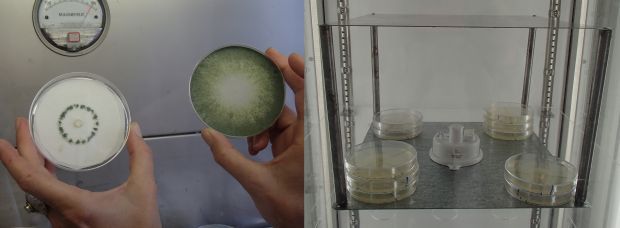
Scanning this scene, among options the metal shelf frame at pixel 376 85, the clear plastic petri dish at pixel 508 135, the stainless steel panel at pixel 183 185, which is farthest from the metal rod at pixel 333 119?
the clear plastic petri dish at pixel 508 135

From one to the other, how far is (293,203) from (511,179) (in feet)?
1.18

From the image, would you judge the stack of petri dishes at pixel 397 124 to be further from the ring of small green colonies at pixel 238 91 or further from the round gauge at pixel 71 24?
the round gauge at pixel 71 24

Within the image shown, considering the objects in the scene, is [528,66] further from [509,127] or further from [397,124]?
[397,124]

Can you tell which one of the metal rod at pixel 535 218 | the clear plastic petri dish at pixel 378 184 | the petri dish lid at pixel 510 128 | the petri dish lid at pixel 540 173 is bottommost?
the metal rod at pixel 535 218

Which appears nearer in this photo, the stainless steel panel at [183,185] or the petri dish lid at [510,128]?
the stainless steel panel at [183,185]

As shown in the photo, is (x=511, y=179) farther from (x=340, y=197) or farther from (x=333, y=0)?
(x=333, y=0)

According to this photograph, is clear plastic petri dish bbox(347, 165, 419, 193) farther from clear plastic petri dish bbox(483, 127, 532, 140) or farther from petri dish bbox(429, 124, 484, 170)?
clear plastic petri dish bbox(483, 127, 532, 140)

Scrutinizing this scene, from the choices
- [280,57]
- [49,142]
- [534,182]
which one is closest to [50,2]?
[49,142]

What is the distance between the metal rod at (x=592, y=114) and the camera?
82cm

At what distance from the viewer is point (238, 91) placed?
88cm

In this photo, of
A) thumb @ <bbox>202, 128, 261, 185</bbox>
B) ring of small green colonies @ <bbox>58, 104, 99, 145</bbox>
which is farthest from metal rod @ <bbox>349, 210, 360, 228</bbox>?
ring of small green colonies @ <bbox>58, 104, 99, 145</bbox>

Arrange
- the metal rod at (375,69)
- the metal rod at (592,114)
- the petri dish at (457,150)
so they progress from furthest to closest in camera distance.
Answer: the metal rod at (375,69) → the petri dish at (457,150) → the metal rod at (592,114)

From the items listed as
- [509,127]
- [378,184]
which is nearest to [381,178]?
[378,184]

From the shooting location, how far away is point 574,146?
1.02 m
